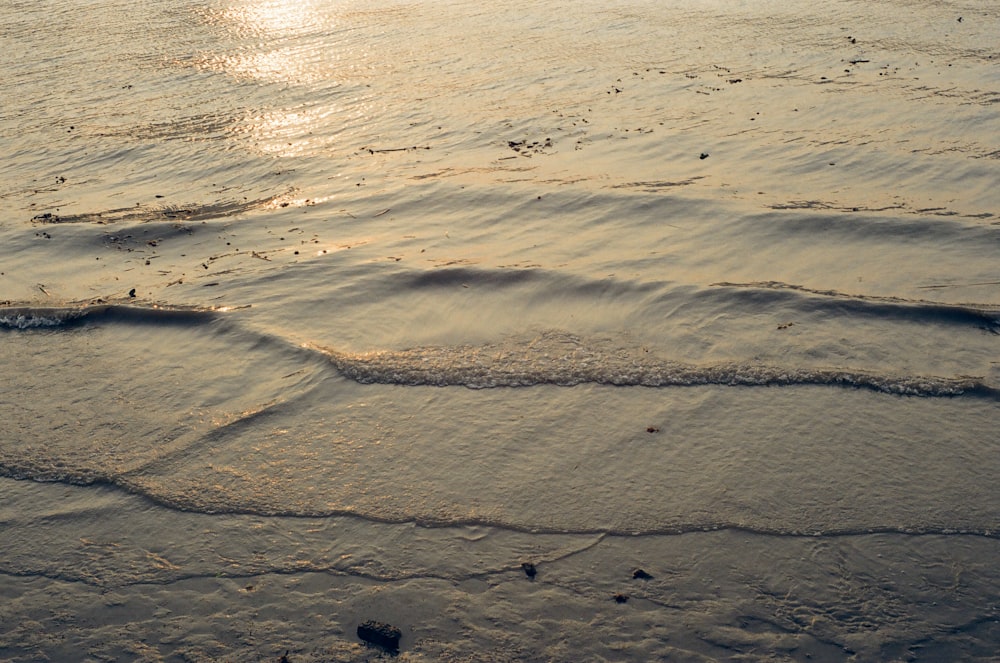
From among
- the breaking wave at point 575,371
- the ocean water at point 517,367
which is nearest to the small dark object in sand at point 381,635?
the ocean water at point 517,367

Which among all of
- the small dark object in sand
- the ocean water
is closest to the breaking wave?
the ocean water

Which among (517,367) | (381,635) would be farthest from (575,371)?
(381,635)

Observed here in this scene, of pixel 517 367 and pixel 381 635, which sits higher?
pixel 517 367

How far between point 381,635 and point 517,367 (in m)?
1.85

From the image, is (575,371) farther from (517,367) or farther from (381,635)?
(381,635)

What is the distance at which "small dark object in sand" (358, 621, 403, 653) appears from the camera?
121 inches

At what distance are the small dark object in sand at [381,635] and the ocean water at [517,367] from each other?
0.09m

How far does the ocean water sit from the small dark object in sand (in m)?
0.09

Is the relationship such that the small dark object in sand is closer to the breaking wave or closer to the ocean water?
the ocean water

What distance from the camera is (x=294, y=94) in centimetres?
919

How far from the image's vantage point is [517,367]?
4.62 metres

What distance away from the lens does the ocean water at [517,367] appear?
324cm

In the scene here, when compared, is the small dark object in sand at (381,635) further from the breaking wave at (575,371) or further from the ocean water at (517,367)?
the breaking wave at (575,371)

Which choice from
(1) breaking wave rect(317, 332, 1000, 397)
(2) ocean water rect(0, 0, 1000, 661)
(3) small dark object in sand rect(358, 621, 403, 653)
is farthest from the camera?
(1) breaking wave rect(317, 332, 1000, 397)
